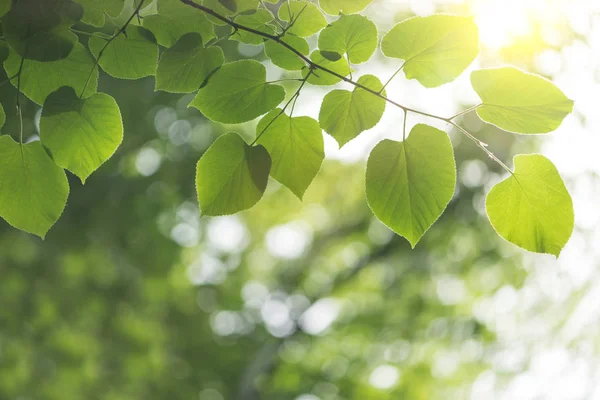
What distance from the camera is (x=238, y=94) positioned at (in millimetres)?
362

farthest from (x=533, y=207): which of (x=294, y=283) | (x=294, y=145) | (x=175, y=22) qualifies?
(x=294, y=283)

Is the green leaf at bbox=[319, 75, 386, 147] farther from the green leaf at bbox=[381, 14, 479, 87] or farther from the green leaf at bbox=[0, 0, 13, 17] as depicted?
the green leaf at bbox=[0, 0, 13, 17]

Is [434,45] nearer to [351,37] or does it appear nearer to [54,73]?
[351,37]

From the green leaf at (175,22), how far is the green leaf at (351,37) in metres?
0.09

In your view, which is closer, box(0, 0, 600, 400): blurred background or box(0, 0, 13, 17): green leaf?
box(0, 0, 13, 17): green leaf

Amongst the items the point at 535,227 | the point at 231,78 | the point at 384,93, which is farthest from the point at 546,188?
the point at 231,78

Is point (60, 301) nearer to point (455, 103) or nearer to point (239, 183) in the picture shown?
point (455, 103)

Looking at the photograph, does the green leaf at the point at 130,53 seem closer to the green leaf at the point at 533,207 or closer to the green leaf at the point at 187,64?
the green leaf at the point at 187,64

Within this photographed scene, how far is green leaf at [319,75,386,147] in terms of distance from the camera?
0.35 m

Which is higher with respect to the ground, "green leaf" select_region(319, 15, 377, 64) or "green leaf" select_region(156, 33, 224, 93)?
"green leaf" select_region(319, 15, 377, 64)

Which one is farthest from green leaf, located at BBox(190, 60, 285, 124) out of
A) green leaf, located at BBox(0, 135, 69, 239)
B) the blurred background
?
the blurred background

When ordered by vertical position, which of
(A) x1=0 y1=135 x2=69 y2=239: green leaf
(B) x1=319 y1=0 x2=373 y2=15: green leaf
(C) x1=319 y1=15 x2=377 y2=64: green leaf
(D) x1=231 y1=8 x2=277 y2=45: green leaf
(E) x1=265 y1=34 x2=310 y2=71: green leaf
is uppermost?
(B) x1=319 y1=0 x2=373 y2=15: green leaf

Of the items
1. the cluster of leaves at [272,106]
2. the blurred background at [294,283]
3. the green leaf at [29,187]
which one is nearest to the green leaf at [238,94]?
the cluster of leaves at [272,106]

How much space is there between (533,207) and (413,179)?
9 cm
